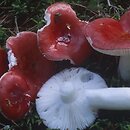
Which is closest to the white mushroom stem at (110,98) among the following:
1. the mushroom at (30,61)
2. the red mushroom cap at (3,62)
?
the mushroom at (30,61)

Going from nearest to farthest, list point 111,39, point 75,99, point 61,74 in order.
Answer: point 111,39, point 75,99, point 61,74

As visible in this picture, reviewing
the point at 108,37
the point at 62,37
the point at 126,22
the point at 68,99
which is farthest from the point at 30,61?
the point at 126,22

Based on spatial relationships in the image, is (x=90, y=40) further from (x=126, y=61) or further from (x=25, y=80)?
(x=25, y=80)

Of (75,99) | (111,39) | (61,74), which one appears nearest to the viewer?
(111,39)

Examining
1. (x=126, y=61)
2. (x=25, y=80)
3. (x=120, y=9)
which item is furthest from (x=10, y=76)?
(x=120, y=9)

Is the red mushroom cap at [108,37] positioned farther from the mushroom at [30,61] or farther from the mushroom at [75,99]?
the mushroom at [30,61]

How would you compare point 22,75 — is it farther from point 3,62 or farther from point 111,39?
point 111,39
